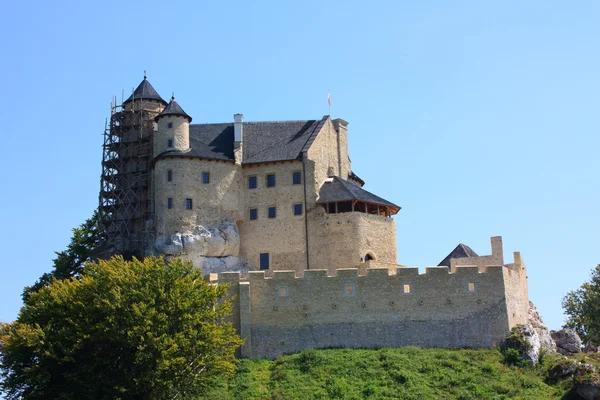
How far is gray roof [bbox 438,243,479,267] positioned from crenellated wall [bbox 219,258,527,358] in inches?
351

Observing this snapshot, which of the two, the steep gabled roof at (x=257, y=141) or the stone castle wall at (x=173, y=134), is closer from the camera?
the stone castle wall at (x=173, y=134)

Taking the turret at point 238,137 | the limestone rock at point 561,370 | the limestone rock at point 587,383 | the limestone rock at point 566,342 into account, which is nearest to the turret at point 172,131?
the turret at point 238,137

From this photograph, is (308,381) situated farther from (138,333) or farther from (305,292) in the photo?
(138,333)

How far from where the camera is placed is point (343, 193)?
62.0m

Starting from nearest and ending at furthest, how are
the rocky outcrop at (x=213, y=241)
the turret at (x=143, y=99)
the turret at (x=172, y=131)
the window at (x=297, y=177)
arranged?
the rocky outcrop at (x=213, y=241) → the turret at (x=172, y=131) → the window at (x=297, y=177) → the turret at (x=143, y=99)

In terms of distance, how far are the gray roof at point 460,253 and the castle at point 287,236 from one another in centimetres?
9

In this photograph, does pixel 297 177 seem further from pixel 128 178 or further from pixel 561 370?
pixel 561 370

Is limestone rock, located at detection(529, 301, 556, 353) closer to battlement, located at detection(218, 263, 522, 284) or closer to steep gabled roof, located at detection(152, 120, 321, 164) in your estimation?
battlement, located at detection(218, 263, 522, 284)

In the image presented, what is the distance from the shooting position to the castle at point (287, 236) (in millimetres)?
51250

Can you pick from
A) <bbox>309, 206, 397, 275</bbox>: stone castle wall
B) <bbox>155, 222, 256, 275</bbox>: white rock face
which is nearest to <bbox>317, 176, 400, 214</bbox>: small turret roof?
<bbox>309, 206, 397, 275</bbox>: stone castle wall

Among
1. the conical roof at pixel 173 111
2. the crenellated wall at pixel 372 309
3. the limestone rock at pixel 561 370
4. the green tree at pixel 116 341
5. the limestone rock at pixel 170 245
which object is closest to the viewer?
the green tree at pixel 116 341

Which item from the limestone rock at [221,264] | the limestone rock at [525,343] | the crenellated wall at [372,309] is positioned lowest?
the limestone rock at [525,343]

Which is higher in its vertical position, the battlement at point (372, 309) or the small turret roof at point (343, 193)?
the small turret roof at point (343, 193)

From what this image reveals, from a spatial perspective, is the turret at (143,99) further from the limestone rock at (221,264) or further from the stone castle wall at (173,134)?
the limestone rock at (221,264)
